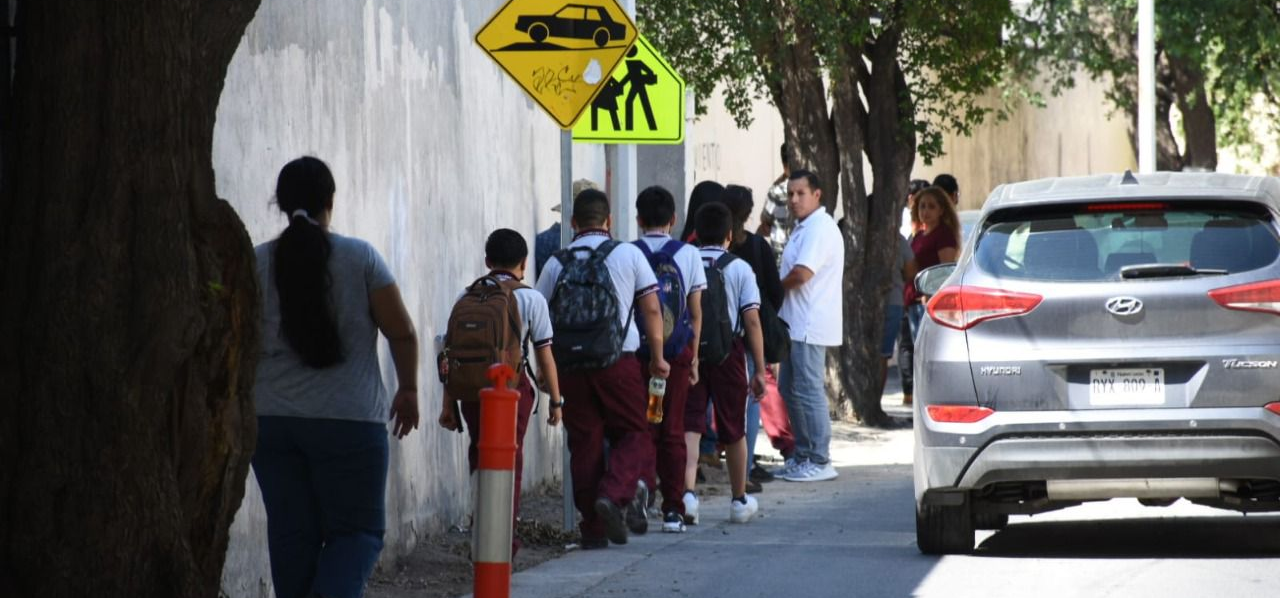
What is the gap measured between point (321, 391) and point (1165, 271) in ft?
12.7

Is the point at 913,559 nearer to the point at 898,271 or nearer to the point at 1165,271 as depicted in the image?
the point at 1165,271

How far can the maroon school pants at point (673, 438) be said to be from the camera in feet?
36.8

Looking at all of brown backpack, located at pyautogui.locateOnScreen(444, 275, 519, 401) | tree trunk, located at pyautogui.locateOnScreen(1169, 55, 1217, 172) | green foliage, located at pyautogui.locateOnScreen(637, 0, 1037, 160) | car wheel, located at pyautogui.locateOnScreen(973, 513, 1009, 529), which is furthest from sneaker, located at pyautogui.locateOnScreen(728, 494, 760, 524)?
tree trunk, located at pyautogui.locateOnScreen(1169, 55, 1217, 172)

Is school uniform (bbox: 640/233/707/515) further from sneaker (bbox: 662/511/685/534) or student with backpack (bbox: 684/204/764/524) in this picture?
student with backpack (bbox: 684/204/764/524)

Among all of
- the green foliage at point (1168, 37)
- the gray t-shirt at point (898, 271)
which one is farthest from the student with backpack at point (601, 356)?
the green foliage at point (1168, 37)

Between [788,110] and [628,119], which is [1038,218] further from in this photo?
[788,110]

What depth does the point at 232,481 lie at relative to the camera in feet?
19.8

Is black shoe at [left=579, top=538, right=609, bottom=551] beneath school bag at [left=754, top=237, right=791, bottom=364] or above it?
beneath

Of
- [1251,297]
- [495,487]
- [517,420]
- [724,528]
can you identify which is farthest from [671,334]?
[495,487]

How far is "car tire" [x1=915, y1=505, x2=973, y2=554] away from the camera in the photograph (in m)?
10.0

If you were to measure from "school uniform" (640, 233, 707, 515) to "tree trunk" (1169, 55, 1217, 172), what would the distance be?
21505mm

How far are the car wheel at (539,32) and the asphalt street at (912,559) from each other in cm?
248

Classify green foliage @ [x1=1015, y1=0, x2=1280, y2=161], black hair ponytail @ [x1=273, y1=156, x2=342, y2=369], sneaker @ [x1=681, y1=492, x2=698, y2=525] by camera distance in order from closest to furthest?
black hair ponytail @ [x1=273, y1=156, x2=342, y2=369] < sneaker @ [x1=681, y1=492, x2=698, y2=525] < green foliage @ [x1=1015, y1=0, x2=1280, y2=161]

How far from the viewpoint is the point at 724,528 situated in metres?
11.6
